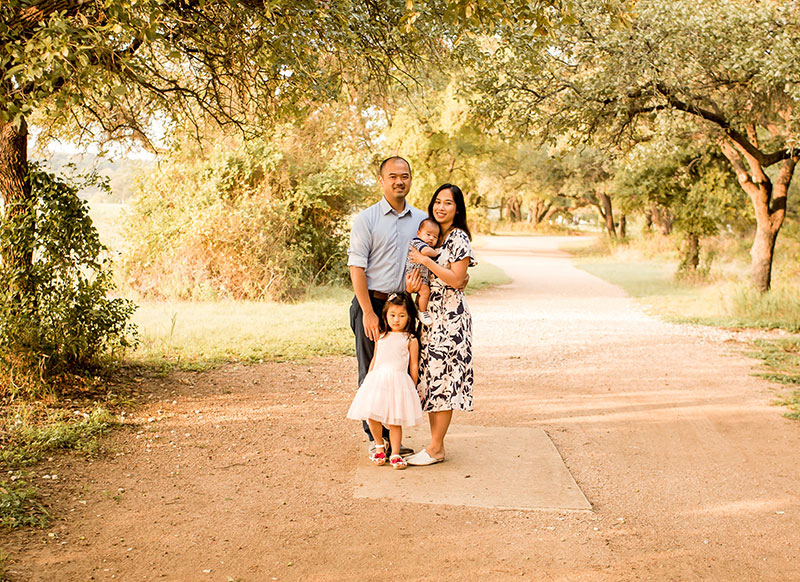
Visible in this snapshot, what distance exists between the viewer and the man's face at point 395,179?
210 inches

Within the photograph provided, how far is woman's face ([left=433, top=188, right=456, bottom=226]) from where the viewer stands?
531 centimetres

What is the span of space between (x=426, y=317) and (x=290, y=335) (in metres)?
6.06

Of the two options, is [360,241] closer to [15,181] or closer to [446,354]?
[446,354]

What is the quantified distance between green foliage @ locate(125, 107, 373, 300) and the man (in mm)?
9658

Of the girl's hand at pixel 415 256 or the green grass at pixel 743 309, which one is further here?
the green grass at pixel 743 309

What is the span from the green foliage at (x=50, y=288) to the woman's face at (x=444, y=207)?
11.6 feet

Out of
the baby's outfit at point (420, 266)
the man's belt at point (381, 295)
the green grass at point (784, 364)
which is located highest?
the baby's outfit at point (420, 266)

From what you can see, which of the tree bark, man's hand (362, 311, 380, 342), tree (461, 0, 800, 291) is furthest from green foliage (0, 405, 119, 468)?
the tree bark

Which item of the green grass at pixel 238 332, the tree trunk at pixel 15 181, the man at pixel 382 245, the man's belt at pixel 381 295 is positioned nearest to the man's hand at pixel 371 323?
the man at pixel 382 245

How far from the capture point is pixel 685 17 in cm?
1086

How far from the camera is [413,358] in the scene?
5.45 meters

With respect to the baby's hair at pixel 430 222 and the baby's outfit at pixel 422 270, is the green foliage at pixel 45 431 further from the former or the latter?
the baby's hair at pixel 430 222

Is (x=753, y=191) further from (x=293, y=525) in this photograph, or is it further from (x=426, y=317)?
(x=293, y=525)

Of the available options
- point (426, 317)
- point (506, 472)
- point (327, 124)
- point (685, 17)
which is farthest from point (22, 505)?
point (327, 124)
